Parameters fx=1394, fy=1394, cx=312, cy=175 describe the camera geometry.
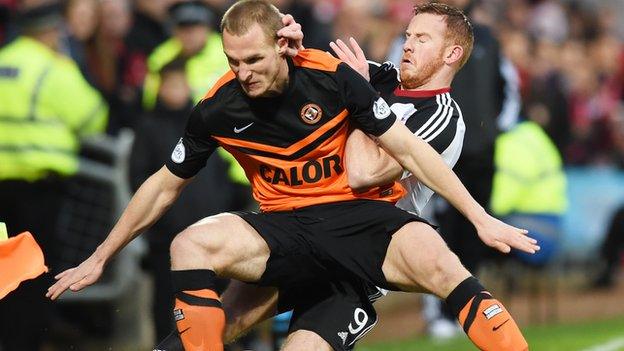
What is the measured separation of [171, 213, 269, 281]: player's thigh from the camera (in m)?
6.09

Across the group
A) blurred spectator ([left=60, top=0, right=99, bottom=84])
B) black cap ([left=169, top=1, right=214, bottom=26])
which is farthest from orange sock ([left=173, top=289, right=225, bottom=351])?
blurred spectator ([left=60, top=0, right=99, bottom=84])

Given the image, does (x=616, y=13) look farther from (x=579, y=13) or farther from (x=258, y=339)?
(x=258, y=339)

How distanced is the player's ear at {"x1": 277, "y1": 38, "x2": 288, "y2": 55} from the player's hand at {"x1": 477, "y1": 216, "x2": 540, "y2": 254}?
1143mm

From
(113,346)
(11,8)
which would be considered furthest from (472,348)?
(11,8)

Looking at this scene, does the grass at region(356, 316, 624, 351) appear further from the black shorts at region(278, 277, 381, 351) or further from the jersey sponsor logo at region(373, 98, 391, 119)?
the jersey sponsor logo at region(373, 98, 391, 119)

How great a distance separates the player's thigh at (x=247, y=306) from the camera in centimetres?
658

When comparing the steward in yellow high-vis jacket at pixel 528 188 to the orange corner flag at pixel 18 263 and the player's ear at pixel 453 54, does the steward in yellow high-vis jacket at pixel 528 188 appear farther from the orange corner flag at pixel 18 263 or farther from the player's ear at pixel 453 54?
the orange corner flag at pixel 18 263

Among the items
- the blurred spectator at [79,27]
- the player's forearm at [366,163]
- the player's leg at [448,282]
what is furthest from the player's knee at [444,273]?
the blurred spectator at [79,27]

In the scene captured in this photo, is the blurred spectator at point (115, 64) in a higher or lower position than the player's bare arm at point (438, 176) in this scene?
lower

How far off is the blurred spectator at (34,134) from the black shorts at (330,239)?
3.52m

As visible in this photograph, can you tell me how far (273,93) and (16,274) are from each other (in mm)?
1496

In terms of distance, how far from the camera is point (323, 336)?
637cm

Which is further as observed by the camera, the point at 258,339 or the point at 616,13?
the point at 616,13

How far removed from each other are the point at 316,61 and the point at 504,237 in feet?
3.81
